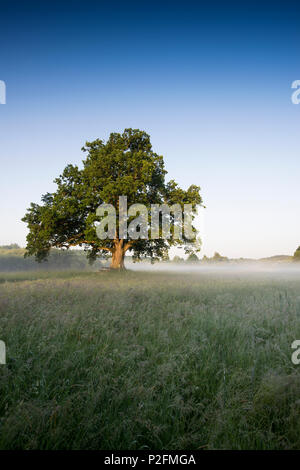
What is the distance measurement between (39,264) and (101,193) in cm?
2901

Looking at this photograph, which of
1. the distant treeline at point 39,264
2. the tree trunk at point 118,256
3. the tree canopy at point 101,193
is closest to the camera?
the tree canopy at point 101,193

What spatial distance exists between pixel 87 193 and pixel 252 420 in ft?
69.1

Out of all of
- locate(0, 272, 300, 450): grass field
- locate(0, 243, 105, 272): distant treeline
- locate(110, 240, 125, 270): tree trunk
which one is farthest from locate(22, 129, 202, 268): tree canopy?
locate(0, 272, 300, 450): grass field

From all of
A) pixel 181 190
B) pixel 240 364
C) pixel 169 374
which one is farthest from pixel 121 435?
pixel 181 190

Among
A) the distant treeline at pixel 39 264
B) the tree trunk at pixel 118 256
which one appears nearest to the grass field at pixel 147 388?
the tree trunk at pixel 118 256

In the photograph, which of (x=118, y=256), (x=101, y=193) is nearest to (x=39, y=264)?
(x=118, y=256)

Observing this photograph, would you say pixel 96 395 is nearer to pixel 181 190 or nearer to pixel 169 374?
pixel 169 374

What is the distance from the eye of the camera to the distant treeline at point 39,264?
3816 cm

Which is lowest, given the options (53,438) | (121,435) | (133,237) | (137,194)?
(121,435)

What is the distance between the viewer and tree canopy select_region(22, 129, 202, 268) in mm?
20844

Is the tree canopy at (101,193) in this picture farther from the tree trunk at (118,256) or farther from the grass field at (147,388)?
the grass field at (147,388)

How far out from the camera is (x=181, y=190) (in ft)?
75.0

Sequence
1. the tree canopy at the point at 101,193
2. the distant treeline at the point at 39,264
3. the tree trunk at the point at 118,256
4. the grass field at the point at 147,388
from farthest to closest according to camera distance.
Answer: the distant treeline at the point at 39,264
the tree trunk at the point at 118,256
the tree canopy at the point at 101,193
the grass field at the point at 147,388

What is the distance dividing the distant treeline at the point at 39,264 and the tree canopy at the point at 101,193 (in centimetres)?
983
